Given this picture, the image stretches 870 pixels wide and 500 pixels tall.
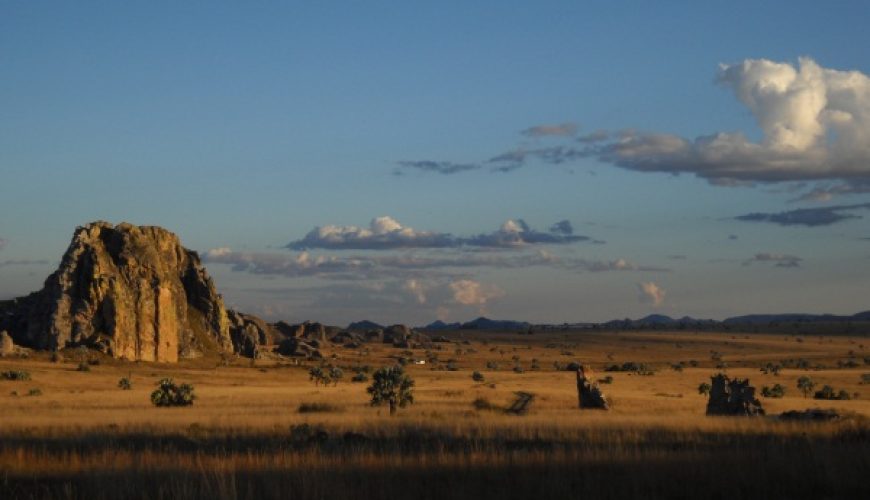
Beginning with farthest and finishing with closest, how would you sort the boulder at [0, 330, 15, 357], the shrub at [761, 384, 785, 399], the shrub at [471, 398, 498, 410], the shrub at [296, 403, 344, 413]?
the boulder at [0, 330, 15, 357]
the shrub at [761, 384, 785, 399]
the shrub at [471, 398, 498, 410]
the shrub at [296, 403, 344, 413]

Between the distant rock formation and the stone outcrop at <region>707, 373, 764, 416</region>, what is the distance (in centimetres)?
6399

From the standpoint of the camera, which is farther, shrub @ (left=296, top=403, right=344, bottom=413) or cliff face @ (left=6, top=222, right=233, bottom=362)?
cliff face @ (left=6, top=222, right=233, bottom=362)

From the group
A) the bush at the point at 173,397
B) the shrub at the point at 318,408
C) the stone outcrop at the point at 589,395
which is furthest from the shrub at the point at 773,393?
the bush at the point at 173,397

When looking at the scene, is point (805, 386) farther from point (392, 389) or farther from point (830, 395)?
point (392, 389)

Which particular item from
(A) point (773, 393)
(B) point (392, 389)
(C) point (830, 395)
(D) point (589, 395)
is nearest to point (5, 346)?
(B) point (392, 389)

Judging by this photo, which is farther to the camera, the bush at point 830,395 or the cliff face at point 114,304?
the cliff face at point 114,304

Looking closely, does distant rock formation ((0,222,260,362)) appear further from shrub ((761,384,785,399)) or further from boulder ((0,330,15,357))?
shrub ((761,384,785,399))

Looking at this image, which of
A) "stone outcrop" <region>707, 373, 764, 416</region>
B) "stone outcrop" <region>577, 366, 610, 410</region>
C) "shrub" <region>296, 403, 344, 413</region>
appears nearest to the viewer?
"stone outcrop" <region>707, 373, 764, 416</region>

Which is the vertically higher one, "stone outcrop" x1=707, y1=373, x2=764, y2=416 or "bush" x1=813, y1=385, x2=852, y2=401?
"stone outcrop" x1=707, y1=373, x2=764, y2=416

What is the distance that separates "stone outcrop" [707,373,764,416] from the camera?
33.9 m

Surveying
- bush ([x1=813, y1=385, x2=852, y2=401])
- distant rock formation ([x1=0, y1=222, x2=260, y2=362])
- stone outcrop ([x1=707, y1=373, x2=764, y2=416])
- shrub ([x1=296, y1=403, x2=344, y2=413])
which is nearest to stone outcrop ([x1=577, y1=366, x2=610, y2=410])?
stone outcrop ([x1=707, y1=373, x2=764, y2=416])

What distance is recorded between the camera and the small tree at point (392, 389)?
42.1 m

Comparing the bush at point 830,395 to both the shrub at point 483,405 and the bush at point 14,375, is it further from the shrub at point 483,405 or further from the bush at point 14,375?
the bush at point 14,375

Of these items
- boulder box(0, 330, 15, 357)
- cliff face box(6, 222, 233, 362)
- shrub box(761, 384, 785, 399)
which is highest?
cliff face box(6, 222, 233, 362)
